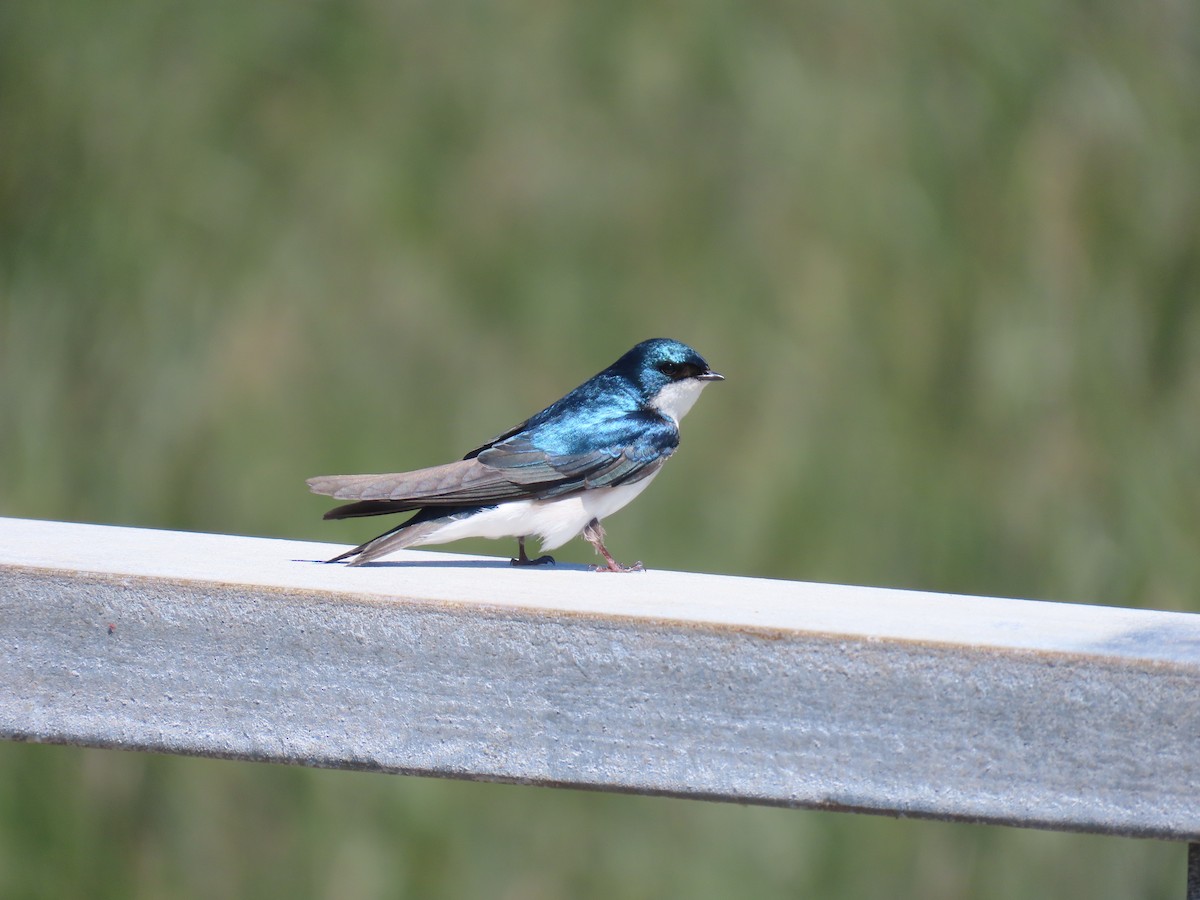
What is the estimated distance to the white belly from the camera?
2609 millimetres

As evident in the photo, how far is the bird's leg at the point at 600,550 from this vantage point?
258 cm

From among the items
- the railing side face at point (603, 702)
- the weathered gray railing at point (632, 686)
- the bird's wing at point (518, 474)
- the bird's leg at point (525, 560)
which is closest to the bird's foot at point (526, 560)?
the bird's leg at point (525, 560)

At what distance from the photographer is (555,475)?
271cm

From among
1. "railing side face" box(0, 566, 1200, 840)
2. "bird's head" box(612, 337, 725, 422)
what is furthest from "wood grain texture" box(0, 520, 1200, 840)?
"bird's head" box(612, 337, 725, 422)

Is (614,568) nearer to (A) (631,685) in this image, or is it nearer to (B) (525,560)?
(B) (525,560)

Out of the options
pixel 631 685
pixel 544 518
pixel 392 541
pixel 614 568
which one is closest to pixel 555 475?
pixel 544 518

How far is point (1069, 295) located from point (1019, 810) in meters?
2.69

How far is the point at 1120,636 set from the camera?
1829 millimetres

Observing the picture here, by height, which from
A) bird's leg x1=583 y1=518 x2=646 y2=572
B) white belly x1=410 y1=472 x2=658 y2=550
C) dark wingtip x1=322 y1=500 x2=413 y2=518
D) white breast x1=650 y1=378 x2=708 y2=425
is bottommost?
bird's leg x1=583 y1=518 x2=646 y2=572

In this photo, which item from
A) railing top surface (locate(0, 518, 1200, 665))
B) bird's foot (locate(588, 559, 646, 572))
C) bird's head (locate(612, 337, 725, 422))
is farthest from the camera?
bird's head (locate(612, 337, 725, 422))

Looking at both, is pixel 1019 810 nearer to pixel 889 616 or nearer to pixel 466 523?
pixel 889 616

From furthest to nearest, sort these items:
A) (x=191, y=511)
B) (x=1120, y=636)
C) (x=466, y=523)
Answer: (x=191, y=511)
(x=466, y=523)
(x=1120, y=636)

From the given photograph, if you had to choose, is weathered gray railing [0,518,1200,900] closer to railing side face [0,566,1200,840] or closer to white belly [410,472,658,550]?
railing side face [0,566,1200,840]

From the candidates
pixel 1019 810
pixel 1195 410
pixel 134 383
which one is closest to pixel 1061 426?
pixel 1195 410
